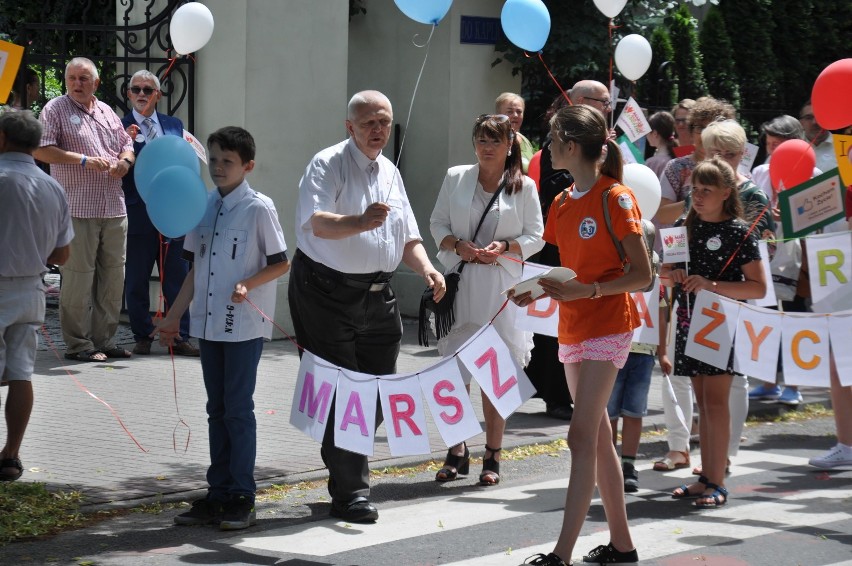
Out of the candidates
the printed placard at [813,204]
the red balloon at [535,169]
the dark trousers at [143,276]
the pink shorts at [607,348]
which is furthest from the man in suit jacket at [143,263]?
the pink shorts at [607,348]

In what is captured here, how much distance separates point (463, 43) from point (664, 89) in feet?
10.3

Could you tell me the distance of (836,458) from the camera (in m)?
8.40

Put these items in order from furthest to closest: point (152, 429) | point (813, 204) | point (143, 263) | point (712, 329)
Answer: point (143, 263), point (152, 429), point (813, 204), point (712, 329)

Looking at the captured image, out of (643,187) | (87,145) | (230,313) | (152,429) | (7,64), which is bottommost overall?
(152,429)

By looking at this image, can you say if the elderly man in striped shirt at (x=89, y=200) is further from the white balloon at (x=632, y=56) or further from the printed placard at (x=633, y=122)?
the white balloon at (x=632, y=56)

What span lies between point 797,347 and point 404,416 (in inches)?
104

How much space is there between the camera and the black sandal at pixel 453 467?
25.5ft

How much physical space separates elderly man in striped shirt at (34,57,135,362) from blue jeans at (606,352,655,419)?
4.95m

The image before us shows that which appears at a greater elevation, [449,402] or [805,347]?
[805,347]

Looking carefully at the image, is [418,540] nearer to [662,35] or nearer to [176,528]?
[176,528]

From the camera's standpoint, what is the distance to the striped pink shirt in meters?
10.5

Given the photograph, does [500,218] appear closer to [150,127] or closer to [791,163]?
[791,163]

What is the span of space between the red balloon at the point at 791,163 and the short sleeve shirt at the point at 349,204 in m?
3.64

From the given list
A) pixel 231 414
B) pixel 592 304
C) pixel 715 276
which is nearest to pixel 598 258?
pixel 592 304
